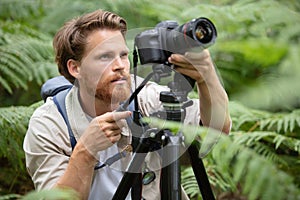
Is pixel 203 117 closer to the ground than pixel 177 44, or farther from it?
closer to the ground

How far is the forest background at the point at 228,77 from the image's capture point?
33.7 inches

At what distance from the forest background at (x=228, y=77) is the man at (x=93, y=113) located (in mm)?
123

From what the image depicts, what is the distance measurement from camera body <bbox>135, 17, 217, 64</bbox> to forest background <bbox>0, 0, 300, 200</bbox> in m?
0.06

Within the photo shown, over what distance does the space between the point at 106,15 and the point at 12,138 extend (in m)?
0.95

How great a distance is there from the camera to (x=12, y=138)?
2527mm

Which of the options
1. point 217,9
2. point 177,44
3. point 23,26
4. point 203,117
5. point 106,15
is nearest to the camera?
point 177,44

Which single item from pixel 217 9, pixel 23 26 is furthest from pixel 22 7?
pixel 217 9

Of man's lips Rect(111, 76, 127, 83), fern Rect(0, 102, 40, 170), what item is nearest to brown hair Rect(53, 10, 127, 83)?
man's lips Rect(111, 76, 127, 83)

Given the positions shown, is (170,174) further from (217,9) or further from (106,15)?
(217,9)

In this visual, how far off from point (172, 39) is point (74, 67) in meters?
0.76

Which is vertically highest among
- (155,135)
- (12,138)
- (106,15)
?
(106,15)

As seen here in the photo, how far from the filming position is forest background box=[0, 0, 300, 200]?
86cm

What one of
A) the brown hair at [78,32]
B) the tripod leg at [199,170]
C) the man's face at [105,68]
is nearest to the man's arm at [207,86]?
the tripod leg at [199,170]

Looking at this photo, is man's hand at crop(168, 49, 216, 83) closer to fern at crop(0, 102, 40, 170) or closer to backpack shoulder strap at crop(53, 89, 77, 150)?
backpack shoulder strap at crop(53, 89, 77, 150)
